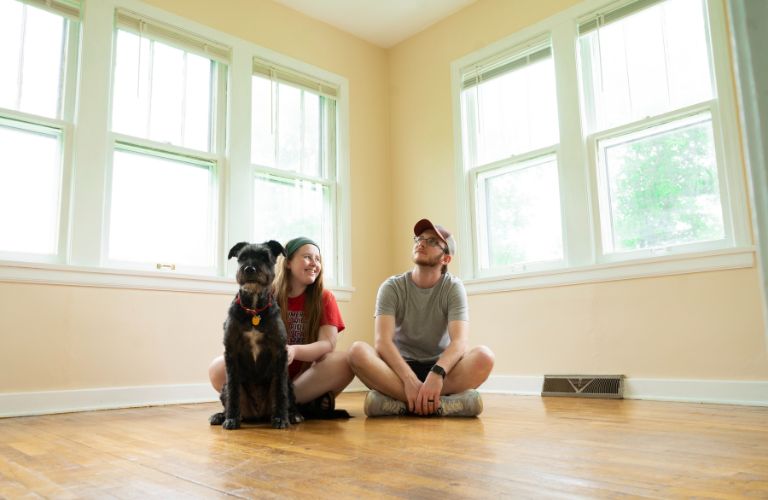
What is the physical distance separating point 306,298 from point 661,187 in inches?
93.5

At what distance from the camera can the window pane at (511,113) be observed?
4.18 meters

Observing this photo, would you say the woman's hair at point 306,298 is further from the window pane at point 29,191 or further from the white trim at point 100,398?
the window pane at point 29,191

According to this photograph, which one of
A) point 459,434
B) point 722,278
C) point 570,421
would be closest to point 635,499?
point 459,434

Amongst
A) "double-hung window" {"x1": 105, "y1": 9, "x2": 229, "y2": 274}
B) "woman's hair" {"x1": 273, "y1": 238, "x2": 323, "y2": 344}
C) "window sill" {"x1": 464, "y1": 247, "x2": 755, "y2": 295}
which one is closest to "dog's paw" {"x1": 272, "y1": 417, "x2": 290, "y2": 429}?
"woman's hair" {"x1": 273, "y1": 238, "x2": 323, "y2": 344}

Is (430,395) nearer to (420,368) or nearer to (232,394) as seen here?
(420,368)

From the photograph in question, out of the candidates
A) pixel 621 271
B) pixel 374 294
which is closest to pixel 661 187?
pixel 621 271

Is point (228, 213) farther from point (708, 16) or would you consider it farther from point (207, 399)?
point (708, 16)

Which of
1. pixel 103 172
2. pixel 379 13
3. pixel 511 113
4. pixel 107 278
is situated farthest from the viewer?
pixel 379 13

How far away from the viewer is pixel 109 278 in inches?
136

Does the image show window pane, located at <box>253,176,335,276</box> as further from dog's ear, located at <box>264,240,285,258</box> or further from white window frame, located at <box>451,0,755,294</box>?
dog's ear, located at <box>264,240,285,258</box>

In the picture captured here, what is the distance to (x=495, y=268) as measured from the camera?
4367 millimetres

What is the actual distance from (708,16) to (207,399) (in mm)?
3969

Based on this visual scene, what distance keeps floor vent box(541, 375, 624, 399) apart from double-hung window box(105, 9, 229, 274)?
2.49m

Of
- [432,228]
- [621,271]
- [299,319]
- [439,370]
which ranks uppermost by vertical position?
[432,228]
